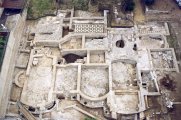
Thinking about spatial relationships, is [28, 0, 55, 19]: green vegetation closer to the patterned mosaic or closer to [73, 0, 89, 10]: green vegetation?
[73, 0, 89, 10]: green vegetation

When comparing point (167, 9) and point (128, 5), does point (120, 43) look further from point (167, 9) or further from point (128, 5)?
point (167, 9)

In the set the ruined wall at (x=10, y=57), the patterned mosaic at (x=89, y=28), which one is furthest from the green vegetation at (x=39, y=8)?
the patterned mosaic at (x=89, y=28)

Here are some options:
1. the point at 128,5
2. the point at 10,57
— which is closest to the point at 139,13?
the point at 128,5

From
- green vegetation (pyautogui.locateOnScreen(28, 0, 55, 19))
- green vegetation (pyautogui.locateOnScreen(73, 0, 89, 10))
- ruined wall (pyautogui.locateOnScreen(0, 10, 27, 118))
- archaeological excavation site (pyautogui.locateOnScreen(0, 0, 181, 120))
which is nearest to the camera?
ruined wall (pyautogui.locateOnScreen(0, 10, 27, 118))

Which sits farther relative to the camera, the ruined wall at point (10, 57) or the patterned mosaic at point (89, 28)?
the patterned mosaic at point (89, 28)

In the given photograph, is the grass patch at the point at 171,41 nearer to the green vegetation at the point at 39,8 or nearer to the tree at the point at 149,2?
the tree at the point at 149,2

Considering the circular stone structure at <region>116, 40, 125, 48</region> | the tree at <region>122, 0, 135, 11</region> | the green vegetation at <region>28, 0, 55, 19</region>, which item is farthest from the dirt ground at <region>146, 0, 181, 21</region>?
the green vegetation at <region>28, 0, 55, 19</region>

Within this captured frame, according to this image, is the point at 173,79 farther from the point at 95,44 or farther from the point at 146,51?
the point at 95,44
